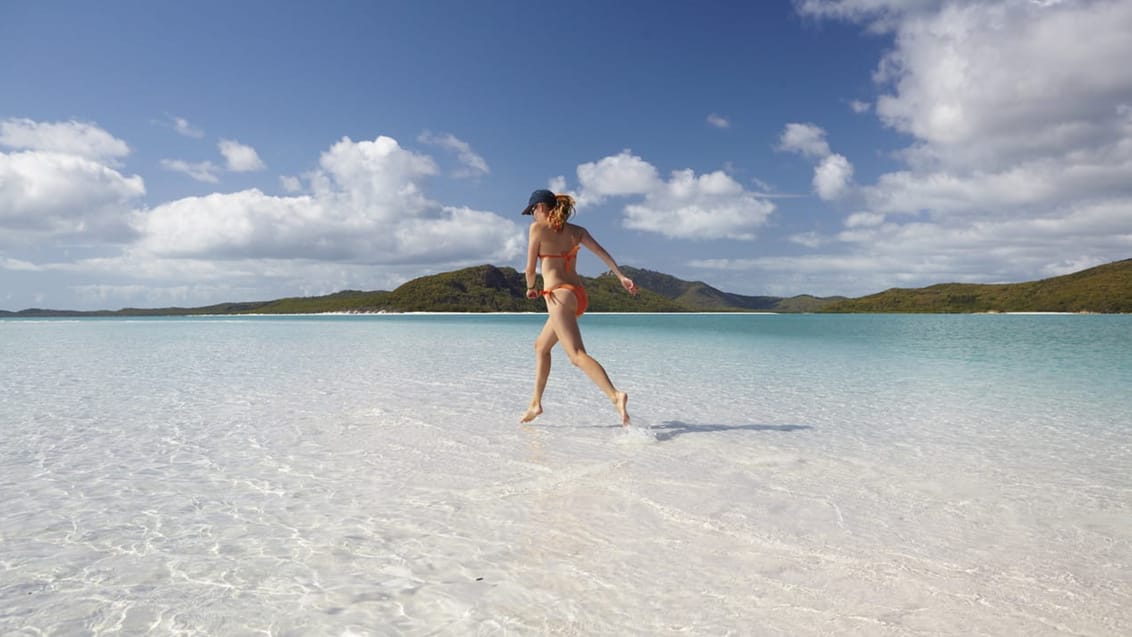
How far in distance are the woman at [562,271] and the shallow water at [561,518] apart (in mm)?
937

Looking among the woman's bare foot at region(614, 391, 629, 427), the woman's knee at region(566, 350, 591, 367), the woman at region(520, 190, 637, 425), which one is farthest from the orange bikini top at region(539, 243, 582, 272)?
the woman's bare foot at region(614, 391, 629, 427)

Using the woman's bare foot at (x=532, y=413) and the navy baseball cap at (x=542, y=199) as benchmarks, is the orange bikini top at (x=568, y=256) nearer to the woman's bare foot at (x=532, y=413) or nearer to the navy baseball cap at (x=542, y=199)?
the navy baseball cap at (x=542, y=199)

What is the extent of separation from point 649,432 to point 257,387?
9.18 metres

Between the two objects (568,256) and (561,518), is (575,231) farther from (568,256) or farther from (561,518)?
(561,518)

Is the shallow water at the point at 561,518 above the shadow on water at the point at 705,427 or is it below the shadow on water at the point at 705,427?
above

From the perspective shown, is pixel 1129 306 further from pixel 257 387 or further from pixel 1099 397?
pixel 257 387

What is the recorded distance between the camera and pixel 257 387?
42.7 feet

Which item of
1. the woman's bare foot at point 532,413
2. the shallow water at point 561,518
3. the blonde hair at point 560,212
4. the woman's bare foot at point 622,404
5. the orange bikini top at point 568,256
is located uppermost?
the blonde hair at point 560,212

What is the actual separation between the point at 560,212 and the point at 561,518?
14.4ft

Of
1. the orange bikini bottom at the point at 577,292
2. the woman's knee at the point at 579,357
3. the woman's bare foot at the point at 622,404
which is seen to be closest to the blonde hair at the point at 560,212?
the orange bikini bottom at the point at 577,292

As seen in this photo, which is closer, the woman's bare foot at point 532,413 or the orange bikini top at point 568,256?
the orange bikini top at point 568,256

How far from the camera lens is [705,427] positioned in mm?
8938

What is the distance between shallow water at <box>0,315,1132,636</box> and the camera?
3340 millimetres

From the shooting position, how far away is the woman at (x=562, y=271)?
812 centimetres
